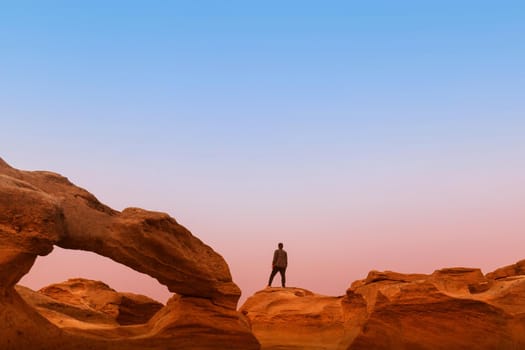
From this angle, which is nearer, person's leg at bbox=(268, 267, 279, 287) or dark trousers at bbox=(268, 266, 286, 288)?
dark trousers at bbox=(268, 266, 286, 288)

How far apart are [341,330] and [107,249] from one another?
1088 cm

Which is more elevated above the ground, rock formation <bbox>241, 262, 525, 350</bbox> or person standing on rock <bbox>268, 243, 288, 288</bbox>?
person standing on rock <bbox>268, 243, 288, 288</bbox>

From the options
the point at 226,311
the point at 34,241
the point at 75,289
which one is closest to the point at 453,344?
the point at 226,311

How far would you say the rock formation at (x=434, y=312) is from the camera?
13.3m

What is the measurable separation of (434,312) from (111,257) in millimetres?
7629

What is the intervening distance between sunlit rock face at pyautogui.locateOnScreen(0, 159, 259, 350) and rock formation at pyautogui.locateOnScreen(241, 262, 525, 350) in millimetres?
3631

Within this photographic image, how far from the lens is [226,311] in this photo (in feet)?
42.7

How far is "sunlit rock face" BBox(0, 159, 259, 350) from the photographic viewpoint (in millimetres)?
9305

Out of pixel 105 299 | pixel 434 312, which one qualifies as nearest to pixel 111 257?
pixel 434 312

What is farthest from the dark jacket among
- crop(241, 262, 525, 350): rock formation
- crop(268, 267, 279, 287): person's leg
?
crop(241, 262, 525, 350): rock formation

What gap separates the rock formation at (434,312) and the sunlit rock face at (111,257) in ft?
11.9

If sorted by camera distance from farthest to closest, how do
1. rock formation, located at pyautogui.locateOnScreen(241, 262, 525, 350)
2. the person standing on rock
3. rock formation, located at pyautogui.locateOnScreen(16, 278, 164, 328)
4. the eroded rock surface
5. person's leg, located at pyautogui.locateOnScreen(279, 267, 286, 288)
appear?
person's leg, located at pyautogui.locateOnScreen(279, 267, 286, 288) < the person standing on rock < the eroded rock surface < rock formation, located at pyautogui.locateOnScreen(16, 278, 164, 328) < rock formation, located at pyautogui.locateOnScreen(241, 262, 525, 350)

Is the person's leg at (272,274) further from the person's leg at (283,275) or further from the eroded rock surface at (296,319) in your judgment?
the eroded rock surface at (296,319)

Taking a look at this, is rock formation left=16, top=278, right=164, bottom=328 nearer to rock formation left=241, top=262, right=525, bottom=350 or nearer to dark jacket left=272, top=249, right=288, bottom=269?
rock formation left=241, top=262, right=525, bottom=350
